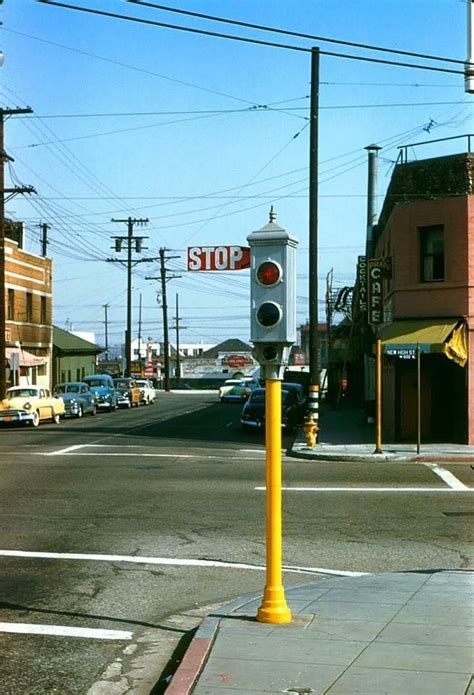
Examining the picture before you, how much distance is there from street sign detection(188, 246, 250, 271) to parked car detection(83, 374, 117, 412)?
139ft

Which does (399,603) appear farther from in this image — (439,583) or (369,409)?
(369,409)

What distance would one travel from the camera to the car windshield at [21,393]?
1518 inches

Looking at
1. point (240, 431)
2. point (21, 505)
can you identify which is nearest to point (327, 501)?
point (21, 505)

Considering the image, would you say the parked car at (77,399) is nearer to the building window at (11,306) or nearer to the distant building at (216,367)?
the building window at (11,306)

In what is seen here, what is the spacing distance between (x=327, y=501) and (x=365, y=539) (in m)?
3.41

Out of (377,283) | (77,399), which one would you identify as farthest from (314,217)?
(77,399)

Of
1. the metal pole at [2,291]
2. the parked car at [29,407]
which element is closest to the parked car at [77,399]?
the parked car at [29,407]

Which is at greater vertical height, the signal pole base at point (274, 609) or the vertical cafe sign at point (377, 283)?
the vertical cafe sign at point (377, 283)

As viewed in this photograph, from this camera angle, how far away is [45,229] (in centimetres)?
6444

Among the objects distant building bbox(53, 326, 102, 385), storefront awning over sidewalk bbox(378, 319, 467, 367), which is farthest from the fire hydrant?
distant building bbox(53, 326, 102, 385)

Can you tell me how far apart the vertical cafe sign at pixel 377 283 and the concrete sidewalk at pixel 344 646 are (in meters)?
21.0

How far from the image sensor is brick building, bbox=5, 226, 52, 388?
54272 millimetres

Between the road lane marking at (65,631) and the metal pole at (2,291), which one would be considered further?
the metal pole at (2,291)

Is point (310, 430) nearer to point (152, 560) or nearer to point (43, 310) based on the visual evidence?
point (152, 560)
